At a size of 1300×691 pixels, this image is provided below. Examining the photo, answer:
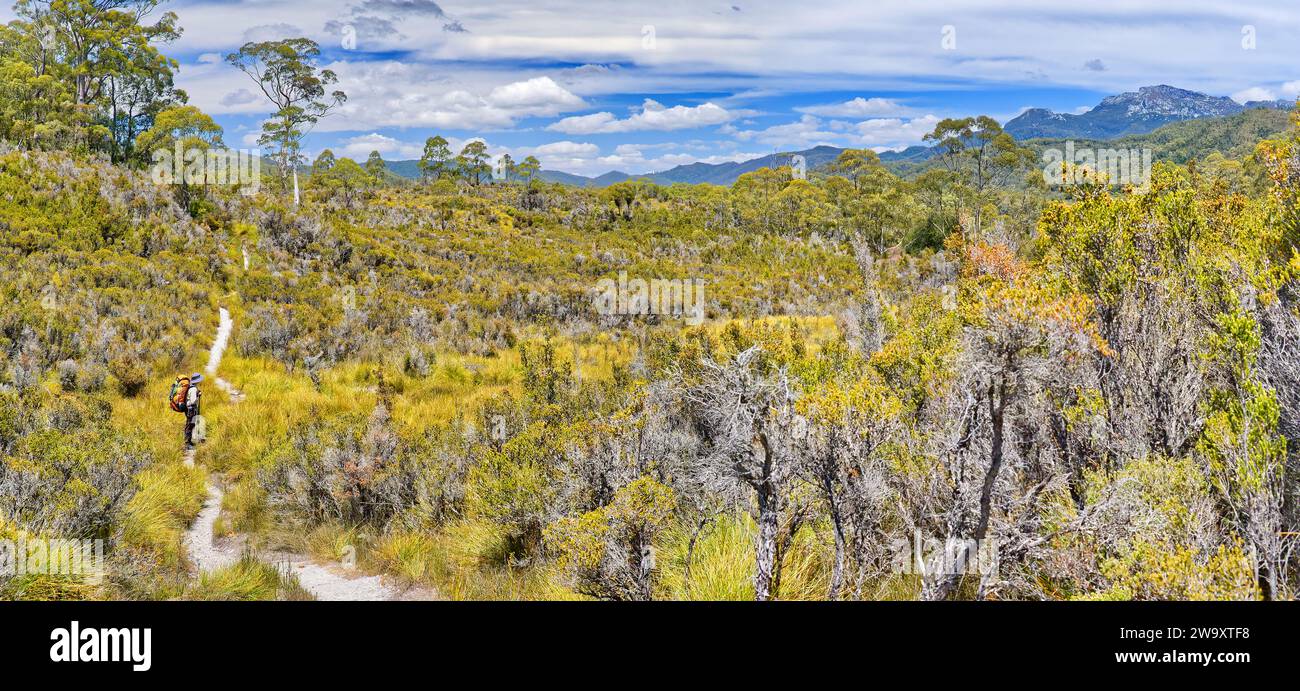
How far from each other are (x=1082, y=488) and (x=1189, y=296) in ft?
6.26

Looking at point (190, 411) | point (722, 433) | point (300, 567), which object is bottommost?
point (300, 567)

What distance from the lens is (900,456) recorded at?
3.86 metres

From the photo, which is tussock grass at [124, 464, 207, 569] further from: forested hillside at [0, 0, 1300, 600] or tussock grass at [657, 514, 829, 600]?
tussock grass at [657, 514, 829, 600]

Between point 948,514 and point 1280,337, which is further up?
point 1280,337

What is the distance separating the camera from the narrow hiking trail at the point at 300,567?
16.3 feet

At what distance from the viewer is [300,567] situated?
215 inches

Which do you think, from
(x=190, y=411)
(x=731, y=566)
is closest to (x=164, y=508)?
(x=190, y=411)

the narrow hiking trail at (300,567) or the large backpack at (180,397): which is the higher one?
the large backpack at (180,397)

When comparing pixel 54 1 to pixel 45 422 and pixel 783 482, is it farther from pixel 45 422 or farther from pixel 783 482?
pixel 783 482

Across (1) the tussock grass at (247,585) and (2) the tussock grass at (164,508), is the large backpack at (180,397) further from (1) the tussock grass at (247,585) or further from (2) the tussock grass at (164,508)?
(1) the tussock grass at (247,585)
